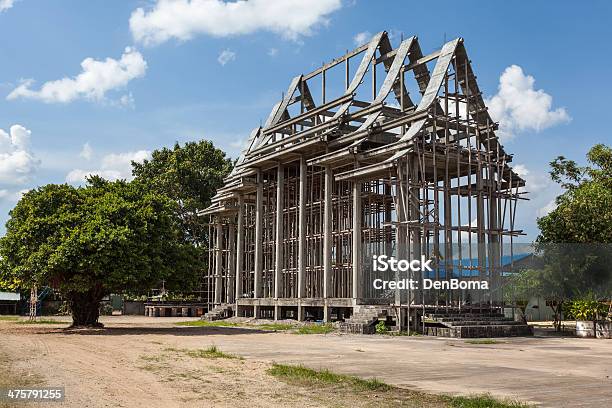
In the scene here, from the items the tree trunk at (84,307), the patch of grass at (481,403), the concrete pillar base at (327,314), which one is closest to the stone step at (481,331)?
the concrete pillar base at (327,314)

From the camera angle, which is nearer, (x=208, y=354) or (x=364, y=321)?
(x=208, y=354)

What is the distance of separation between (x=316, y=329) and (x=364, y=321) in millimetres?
2857

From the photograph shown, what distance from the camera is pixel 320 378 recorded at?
48.2ft

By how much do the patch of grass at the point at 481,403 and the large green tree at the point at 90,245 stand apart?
22137mm

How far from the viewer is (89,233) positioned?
30.8m

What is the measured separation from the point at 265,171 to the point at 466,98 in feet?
50.0

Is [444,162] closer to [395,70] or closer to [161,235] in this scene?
[395,70]

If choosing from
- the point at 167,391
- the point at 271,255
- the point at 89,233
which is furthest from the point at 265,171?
the point at 167,391

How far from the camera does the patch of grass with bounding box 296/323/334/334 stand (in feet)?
111

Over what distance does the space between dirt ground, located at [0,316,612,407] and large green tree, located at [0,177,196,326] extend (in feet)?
13.5

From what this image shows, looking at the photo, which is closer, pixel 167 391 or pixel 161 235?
pixel 167 391

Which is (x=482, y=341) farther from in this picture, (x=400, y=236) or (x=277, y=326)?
(x=277, y=326)

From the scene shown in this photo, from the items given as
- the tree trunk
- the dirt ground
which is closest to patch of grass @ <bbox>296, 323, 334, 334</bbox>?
the dirt ground

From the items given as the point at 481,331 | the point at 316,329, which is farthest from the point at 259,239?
the point at 481,331
